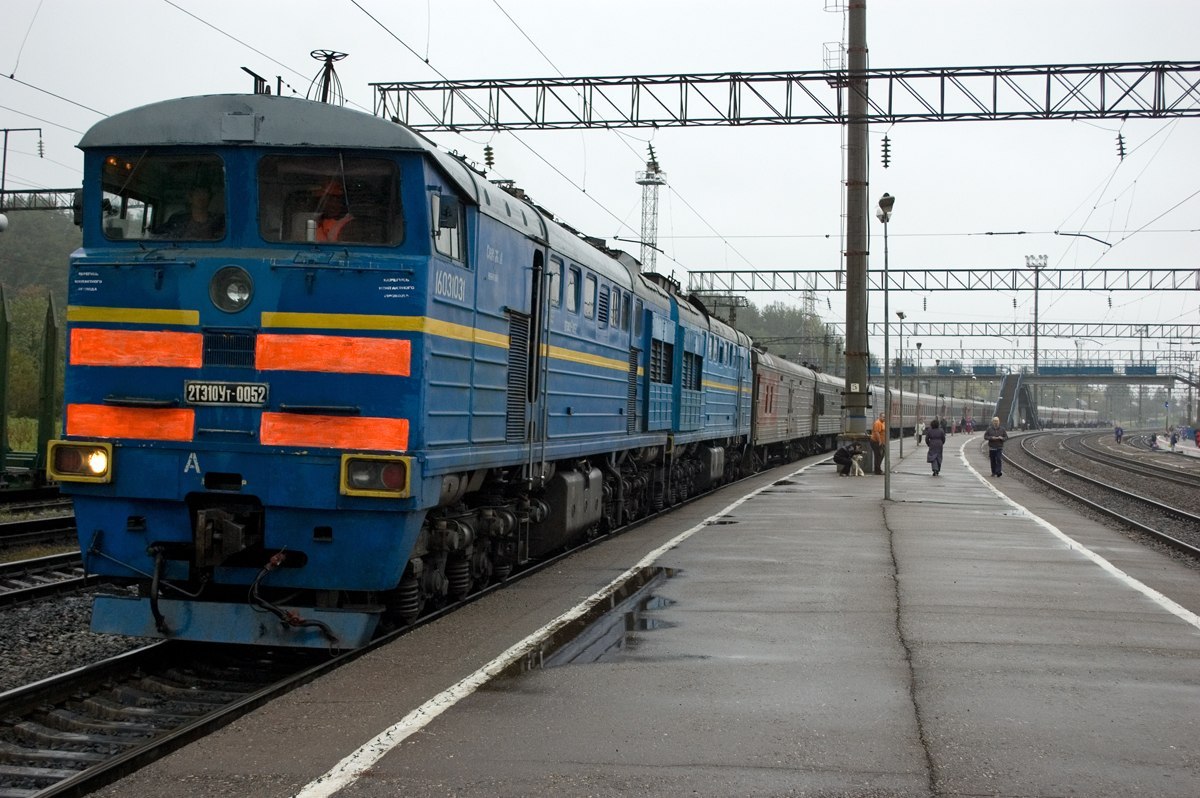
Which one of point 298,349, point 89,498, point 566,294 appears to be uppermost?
point 566,294

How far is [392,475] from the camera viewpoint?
7688mm

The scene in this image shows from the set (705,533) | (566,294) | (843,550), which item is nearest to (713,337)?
(705,533)

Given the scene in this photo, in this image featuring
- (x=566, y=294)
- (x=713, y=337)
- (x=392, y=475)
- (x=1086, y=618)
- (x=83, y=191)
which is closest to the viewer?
(x=392, y=475)

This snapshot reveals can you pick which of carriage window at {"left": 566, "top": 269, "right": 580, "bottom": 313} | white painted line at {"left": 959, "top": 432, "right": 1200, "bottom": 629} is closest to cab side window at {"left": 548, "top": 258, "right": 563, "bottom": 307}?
carriage window at {"left": 566, "top": 269, "right": 580, "bottom": 313}

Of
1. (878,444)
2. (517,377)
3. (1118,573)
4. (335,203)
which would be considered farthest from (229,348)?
(878,444)

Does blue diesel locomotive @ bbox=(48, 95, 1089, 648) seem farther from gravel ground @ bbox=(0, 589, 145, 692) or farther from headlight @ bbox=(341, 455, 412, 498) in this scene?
gravel ground @ bbox=(0, 589, 145, 692)

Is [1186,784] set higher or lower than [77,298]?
lower

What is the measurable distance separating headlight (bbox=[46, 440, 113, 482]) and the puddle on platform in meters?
3.00

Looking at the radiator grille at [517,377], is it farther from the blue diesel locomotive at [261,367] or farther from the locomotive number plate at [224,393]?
the locomotive number plate at [224,393]

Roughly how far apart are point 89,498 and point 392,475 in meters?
2.10

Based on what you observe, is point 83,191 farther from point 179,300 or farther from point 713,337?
point 713,337

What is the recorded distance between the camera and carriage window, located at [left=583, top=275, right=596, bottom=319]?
498 inches

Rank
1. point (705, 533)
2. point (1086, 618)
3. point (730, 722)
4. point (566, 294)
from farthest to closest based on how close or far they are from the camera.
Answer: point (705, 533) → point (566, 294) → point (1086, 618) → point (730, 722)

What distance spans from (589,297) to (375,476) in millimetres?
5558
